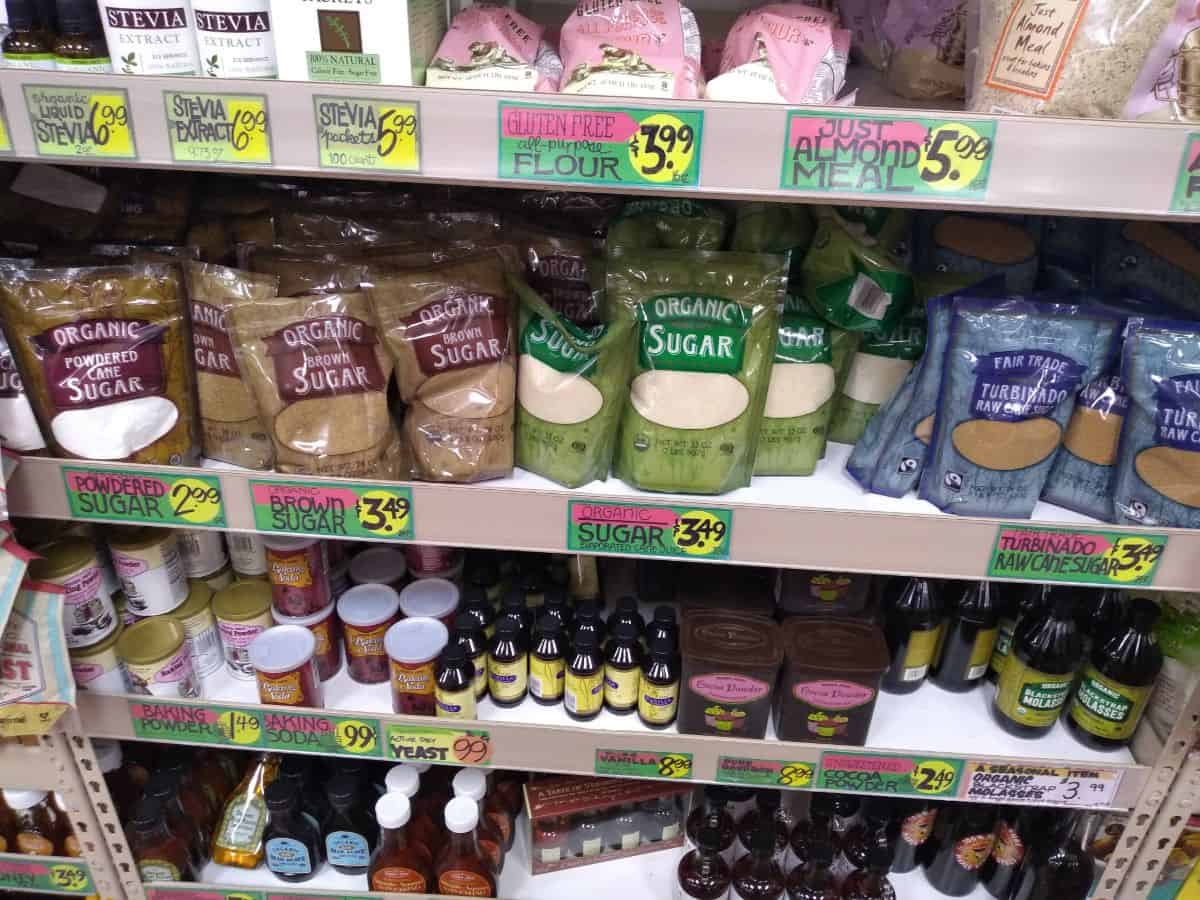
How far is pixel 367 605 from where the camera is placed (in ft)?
4.39

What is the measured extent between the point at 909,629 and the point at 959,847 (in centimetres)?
40

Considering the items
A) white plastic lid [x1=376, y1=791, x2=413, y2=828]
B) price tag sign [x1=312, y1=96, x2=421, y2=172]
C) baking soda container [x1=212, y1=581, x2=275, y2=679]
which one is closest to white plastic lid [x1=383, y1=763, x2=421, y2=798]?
white plastic lid [x1=376, y1=791, x2=413, y2=828]

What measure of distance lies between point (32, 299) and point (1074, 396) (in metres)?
1.22

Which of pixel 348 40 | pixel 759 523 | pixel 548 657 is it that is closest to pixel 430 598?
pixel 548 657

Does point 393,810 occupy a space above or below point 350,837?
above

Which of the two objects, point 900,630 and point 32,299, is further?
point 900,630

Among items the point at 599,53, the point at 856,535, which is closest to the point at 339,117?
the point at 599,53

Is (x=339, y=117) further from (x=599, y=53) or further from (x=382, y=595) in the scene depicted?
(x=382, y=595)

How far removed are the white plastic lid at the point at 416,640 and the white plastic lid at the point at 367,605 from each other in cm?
3

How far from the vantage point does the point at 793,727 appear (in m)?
1.26

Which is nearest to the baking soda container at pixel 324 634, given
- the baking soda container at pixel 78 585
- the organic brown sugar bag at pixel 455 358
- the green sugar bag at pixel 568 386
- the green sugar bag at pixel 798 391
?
the baking soda container at pixel 78 585

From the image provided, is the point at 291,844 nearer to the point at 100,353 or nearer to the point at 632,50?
the point at 100,353

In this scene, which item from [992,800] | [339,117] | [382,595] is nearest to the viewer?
[339,117]

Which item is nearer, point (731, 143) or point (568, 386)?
point (731, 143)
